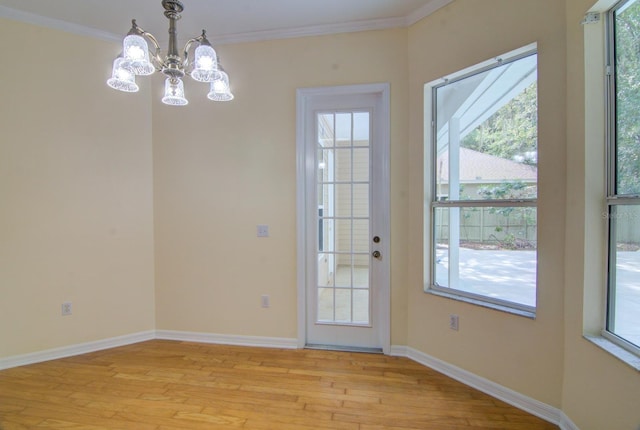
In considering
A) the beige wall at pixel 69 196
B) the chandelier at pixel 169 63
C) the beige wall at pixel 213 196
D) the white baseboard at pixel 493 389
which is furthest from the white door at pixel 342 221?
the beige wall at pixel 69 196

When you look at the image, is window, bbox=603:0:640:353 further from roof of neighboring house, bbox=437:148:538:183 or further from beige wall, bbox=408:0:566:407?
roof of neighboring house, bbox=437:148:538:183

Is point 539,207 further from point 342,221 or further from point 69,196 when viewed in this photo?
point 69,196

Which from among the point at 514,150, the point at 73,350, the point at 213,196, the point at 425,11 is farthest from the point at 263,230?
the point at 425,11

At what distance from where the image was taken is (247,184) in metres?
2.76

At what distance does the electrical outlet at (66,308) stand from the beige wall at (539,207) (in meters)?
3.01

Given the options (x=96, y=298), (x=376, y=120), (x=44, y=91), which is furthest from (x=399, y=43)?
(x=96, y=298)

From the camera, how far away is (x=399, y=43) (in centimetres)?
250

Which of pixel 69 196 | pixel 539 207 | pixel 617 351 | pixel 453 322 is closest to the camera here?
pixel 617 351

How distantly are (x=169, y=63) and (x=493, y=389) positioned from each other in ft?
9.35

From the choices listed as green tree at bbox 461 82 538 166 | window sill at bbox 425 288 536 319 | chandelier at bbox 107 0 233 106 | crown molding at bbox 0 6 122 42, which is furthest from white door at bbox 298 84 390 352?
crown molding at bbox 0 6 122 42

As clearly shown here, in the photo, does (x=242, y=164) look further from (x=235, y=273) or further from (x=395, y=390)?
(x=395, y=390)

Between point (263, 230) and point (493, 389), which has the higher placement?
point (263, 230)

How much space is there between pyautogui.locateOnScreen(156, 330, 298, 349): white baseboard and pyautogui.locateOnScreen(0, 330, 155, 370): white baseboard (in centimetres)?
18

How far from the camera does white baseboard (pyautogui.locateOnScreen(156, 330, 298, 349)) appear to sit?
2749 mm
